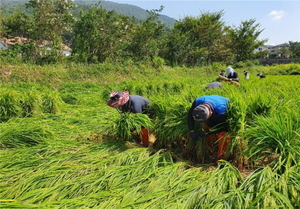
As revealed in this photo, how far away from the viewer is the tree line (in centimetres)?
1084

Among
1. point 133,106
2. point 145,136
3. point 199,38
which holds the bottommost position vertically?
point 145,136

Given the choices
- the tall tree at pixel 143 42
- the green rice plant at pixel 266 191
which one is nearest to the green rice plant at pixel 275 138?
the green rice plant at pixel 266 191

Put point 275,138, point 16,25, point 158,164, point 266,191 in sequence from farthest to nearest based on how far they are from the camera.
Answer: point 16,25
point 158,164
point 275,138
point 266,191

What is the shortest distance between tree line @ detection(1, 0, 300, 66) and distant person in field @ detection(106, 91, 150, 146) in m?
9.21

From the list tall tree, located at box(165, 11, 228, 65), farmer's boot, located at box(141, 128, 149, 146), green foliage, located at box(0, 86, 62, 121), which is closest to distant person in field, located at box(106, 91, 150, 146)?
farmer's boot, located at box(141, 128, 149, 146)

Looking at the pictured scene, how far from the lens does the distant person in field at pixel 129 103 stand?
2.87 m

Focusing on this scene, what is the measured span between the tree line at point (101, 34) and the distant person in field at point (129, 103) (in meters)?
9.21

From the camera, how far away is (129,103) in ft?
10.1

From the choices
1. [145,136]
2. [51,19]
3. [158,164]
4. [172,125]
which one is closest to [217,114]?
[172,125]

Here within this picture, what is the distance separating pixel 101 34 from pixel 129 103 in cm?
→ 1022

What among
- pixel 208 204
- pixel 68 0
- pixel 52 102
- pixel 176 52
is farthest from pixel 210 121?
pixel 176 52

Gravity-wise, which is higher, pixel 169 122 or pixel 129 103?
pixel 129 103

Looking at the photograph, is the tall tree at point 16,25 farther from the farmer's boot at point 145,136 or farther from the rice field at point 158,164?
the farmer's boot at point 145,136

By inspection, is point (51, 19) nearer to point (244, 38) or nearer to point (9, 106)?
point (9, 106)
